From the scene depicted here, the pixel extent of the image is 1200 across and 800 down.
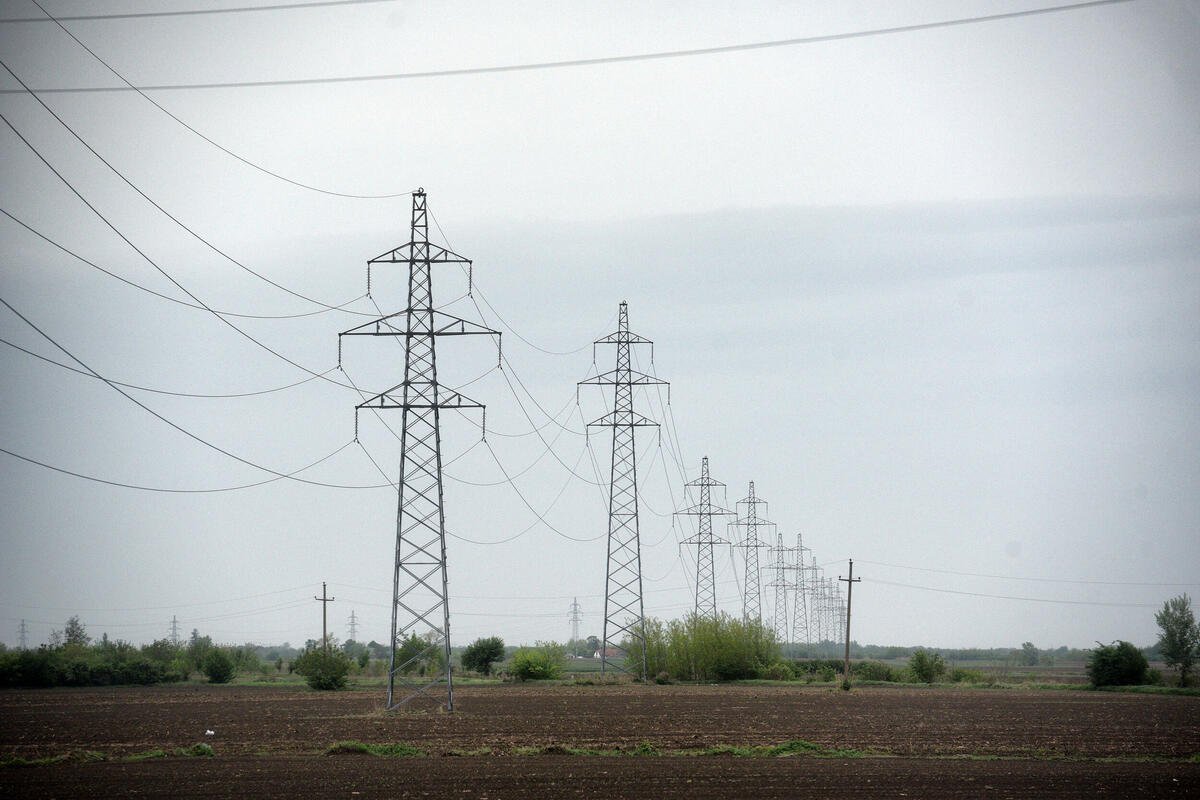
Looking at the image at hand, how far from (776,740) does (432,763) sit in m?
10.5

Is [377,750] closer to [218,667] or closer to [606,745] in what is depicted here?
[606,745]

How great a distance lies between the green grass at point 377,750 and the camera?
29.0 m

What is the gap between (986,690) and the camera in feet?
228

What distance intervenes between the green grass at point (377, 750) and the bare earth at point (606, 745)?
1.46 ft

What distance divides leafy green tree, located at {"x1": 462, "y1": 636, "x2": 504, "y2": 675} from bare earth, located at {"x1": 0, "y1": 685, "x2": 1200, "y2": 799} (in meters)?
30.3

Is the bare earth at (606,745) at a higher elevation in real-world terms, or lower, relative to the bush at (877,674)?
higher

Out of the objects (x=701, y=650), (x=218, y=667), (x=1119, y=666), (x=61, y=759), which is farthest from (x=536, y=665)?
(x=61, y=759)

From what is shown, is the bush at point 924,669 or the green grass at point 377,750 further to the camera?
the bush at point 924,669

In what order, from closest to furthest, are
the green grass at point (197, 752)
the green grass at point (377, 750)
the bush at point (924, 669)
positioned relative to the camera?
1. the green grass at point (197, 752)
2. the green grass at point (377, 750)
3. the bush at point (924, 669)

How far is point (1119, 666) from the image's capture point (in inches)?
2835

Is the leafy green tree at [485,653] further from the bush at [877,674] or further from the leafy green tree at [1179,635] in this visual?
the leafy green tree at [1179,635]

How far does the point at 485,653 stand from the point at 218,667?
18471 mm

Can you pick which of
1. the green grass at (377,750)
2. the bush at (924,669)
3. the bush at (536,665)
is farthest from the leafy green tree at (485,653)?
the green grass at (377,750)

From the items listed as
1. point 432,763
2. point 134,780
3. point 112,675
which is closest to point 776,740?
point 432,763
